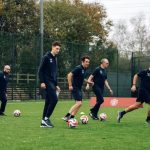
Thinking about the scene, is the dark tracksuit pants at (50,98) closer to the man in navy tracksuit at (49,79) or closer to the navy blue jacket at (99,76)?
the man in navy tracksuit at (49,79)

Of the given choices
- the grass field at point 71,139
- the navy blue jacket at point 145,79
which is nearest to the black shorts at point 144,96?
the navy blue jacket at point 145,79

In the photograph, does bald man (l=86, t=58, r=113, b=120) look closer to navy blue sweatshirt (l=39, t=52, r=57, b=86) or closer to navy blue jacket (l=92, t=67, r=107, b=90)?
navy blue jacket (l=92, t=67, r=107, b=90)

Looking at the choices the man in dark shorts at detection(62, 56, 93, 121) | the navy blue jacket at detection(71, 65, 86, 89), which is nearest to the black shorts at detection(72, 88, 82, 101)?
the man in dark shorts at detection(62, 56, 93, 121)

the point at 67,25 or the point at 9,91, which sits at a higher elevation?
the point at 67,25

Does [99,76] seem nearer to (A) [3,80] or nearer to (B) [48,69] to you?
(A) [3,80]

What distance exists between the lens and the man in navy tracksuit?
12.8m

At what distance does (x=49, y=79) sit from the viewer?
42.3 ft

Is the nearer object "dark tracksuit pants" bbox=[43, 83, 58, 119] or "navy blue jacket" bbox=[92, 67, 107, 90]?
"dark tracksuit pants" bbox=[43, 83, 58, 119]

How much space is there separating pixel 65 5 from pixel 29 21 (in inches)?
339

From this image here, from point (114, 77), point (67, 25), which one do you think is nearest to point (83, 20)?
point (67, 25)

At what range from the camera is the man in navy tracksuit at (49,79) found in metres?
12.8

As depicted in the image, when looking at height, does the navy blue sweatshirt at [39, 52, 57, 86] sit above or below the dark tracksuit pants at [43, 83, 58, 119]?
above

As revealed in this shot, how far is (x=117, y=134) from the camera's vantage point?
1141 cm

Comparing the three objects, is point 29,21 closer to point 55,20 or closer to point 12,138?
point 55,20
